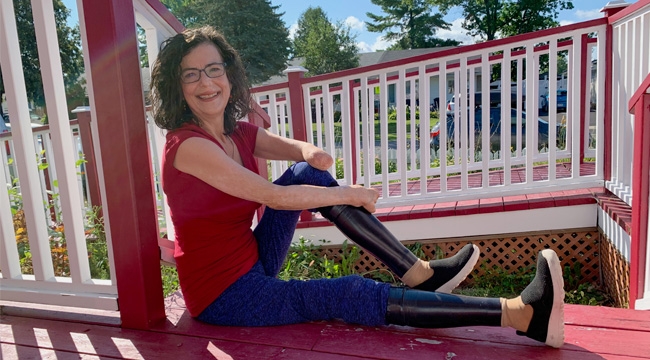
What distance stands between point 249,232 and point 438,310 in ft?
2.19

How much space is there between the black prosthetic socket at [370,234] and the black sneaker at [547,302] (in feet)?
1.25

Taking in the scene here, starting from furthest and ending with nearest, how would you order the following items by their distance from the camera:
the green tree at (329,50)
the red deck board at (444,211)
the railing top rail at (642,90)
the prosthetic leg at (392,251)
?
the green tree at (329,50), the red deck board at (444,211), the railing top rail at (642,90), the prosthetic leg at (392,251)

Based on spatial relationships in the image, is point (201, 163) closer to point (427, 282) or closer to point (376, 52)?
point (427, 282)

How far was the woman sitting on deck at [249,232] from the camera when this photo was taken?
144cm

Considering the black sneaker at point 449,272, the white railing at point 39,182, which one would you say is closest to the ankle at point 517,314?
the black sneaker at point 449,272

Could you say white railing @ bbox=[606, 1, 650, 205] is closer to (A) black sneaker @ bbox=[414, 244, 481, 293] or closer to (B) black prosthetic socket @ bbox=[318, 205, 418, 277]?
(A) black sneaker @ bbox=[414, 244, 481, 293]

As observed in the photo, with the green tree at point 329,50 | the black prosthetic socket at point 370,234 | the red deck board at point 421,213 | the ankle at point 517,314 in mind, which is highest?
the green tree at point 329,50

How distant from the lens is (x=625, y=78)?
2838mm

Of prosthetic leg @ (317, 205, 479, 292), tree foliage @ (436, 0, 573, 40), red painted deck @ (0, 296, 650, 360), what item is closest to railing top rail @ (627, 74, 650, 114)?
red painted deck @ (0, 296, 650, 360)

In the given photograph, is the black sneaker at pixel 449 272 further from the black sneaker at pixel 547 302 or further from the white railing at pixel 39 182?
the white railing at pixel 39 182

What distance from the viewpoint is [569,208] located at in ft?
10.2

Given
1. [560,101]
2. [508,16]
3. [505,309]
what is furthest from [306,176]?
[508,16]

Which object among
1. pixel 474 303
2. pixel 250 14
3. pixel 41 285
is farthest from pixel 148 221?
pixel 250 14

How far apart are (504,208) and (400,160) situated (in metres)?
0.83
